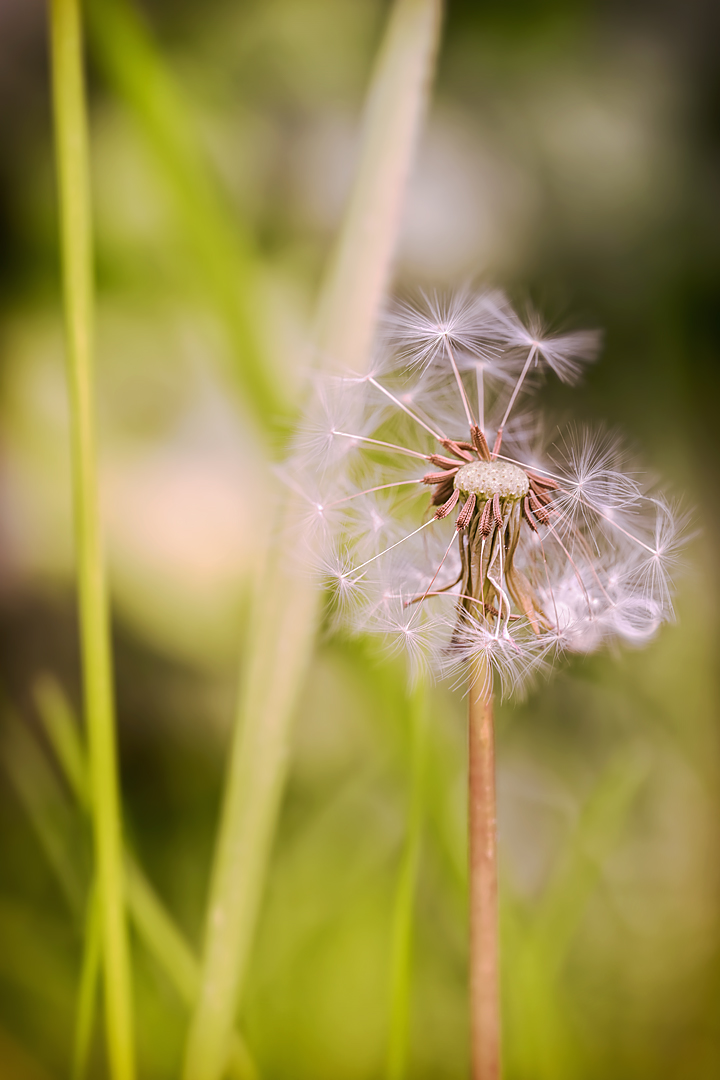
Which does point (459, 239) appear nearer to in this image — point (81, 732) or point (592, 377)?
point (592, 377)

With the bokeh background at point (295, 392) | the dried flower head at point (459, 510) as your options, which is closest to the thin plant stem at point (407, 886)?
the dried flower head at point (459, 510)

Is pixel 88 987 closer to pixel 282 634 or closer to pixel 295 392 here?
pixel 282 634

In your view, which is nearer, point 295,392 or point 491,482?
point 491,482

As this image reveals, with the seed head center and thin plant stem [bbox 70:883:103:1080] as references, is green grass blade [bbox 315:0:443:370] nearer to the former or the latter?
the seed head center

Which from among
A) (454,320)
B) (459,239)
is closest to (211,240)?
(454,320)

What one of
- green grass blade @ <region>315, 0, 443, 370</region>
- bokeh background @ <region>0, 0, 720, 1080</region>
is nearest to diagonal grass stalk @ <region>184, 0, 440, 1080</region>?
green grass blade @ <region>315, 0, 443, 370</region>

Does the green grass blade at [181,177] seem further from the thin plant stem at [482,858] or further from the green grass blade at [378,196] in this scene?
the thin plant stem at [482,858]

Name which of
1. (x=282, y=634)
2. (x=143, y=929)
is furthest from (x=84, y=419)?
(x=143, y=929)
